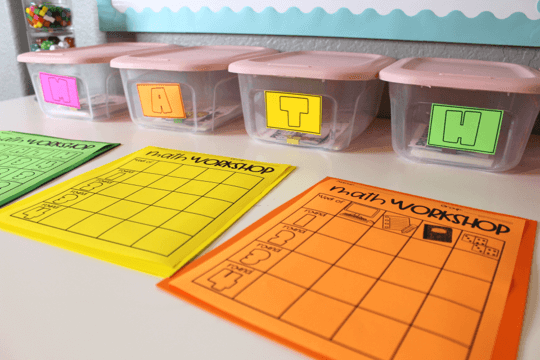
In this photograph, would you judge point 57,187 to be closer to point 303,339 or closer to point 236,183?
point 236,183

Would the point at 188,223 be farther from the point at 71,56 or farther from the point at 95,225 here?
the point at 71,56

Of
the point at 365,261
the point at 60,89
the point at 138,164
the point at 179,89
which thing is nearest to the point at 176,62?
the point at 179,89

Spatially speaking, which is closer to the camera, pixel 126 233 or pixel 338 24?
pixel 126 233

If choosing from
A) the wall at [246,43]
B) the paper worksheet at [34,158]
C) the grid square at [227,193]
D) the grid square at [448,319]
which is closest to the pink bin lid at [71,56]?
the paper worksheet at [34,158]

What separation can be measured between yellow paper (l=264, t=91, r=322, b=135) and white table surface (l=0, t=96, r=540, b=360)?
0.08 m

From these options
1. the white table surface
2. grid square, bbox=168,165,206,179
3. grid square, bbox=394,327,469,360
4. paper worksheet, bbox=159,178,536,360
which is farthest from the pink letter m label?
grid square, bbox=394,327,469,360

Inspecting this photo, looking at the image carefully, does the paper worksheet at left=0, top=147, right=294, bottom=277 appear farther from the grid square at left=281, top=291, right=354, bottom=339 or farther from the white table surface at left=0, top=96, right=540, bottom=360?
the grid square at left=281, top=291, right=354, bottom=339

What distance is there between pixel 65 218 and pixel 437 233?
43cm

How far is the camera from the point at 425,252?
1.30 ft

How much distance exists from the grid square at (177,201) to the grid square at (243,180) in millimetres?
67

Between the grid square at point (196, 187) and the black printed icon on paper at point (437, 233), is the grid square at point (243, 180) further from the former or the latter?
the black printed icon on paper at point (437, 233)

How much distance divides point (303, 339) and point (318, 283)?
0.07 m

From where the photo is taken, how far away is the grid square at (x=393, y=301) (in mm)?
313

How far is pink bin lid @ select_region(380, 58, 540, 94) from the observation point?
523 mm
